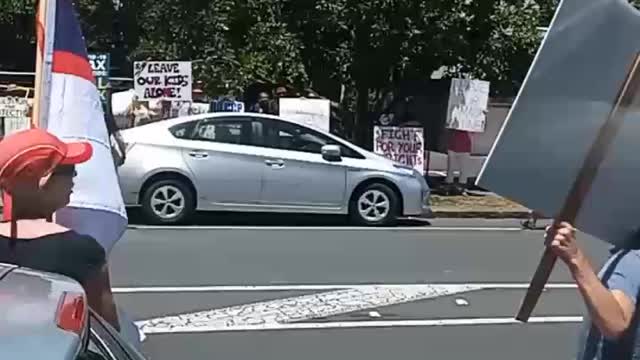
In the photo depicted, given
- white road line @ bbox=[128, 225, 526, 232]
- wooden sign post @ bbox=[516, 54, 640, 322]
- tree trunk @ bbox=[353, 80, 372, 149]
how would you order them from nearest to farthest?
wooden sign post @ bbox=[516, 54, 640, 322], white road line @ bbox=[128, 225, 526, 232], tree trunk @ bbox=[353, 80, 372, 149]

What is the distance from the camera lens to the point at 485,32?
2141 centimetres

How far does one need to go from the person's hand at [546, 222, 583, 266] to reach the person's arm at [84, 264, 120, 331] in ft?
4.71

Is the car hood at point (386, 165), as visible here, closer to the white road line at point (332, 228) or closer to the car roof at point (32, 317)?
the white road line at point (332, 228)

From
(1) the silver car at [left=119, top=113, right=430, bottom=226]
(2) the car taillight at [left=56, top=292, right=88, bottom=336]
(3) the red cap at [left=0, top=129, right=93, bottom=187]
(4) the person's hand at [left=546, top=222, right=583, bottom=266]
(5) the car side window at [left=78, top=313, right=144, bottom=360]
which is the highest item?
(3) the red cap at [left=0, top=129, right=93, bottom=187]

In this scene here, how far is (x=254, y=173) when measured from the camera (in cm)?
1557

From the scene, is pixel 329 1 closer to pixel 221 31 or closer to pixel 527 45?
pixel 221 31

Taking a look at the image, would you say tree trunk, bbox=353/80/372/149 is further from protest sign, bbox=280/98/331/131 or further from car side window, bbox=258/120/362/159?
car side window, bbox=258/120/362/159

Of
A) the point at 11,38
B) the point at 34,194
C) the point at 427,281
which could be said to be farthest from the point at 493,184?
the point at 11,38

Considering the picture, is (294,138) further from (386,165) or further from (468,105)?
→ (468,105)

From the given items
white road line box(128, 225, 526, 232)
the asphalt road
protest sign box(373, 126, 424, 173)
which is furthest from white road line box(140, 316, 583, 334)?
protest sign box(373, 126, 424, 173)

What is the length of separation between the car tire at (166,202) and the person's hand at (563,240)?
39.6ft

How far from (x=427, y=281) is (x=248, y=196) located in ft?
15.1

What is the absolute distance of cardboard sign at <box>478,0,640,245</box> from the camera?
327 centimetres

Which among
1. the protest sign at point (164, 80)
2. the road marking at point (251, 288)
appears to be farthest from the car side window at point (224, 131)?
the road marking at point (251, 288)
